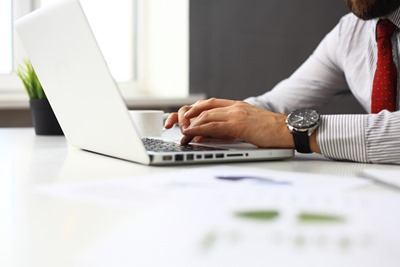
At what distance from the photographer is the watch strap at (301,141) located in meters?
0.91

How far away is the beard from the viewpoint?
120cm

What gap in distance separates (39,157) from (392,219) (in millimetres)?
673

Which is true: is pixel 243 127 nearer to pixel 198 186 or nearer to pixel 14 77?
pixel 198 186

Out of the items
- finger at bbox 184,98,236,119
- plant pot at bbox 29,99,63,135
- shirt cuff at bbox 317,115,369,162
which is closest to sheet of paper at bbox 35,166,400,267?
shirt cuff at bbox 317,115,369,162

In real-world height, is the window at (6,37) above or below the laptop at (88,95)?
below

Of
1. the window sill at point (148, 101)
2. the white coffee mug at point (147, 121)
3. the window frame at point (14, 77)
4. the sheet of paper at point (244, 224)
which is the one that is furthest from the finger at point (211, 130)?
the window frame at point (14, 77)

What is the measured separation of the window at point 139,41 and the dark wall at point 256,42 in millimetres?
111

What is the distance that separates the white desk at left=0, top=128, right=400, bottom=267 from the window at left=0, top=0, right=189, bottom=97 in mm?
1499

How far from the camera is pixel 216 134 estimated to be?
0.94m

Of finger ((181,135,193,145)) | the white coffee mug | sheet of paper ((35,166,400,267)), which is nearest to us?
sheet of paper ((35,166,400,267))

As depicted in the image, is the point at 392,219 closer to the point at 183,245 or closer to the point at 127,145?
the point at 183,245

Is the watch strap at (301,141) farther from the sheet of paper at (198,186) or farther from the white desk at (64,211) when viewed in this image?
the sheet of paper at (198,186)

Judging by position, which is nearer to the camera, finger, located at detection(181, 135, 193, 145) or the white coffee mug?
finger, located at detection(181, 135, 193, 145)

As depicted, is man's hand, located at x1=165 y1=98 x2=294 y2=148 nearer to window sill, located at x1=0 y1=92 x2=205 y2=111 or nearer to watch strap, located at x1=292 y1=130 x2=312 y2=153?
watch strap, located at x1=292 y1=130 x2=312 y2=153
